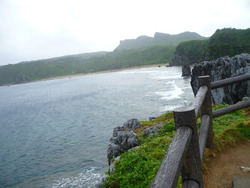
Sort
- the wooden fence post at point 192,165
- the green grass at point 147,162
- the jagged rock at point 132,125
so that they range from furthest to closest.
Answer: the jagged rock at point 132,125 → the green grass at point 147,162 → the wooden fence post at point 192,165

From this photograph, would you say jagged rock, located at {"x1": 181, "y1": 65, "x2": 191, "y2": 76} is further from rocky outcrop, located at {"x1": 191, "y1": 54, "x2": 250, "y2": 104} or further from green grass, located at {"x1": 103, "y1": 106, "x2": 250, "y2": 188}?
green grass, located at {"x1": 103, "y1": 106, "x2": 250, "y2": 188}

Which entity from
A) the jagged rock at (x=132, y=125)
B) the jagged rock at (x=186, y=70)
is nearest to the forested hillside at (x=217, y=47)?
the jagged rock at (x=186, y=70)

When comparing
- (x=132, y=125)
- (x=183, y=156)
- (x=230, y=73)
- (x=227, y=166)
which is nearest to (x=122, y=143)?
(x=132, y=125)

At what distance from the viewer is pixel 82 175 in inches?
659

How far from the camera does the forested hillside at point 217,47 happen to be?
72.7 metres

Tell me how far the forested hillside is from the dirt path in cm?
7342

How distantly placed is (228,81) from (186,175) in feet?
12.8

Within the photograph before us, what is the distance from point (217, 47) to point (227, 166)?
81274mm

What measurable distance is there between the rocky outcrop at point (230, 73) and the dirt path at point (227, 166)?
59.8 feet

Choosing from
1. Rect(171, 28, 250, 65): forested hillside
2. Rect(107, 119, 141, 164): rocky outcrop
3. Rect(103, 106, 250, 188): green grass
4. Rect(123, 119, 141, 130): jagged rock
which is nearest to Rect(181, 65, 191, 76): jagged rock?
Rect(171, 28, 250, 65): forested hillside

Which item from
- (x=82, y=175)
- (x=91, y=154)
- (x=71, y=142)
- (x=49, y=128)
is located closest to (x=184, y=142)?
(x=82, y=175)

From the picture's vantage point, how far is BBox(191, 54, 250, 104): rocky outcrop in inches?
928

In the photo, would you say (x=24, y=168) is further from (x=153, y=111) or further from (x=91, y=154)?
(x=153, y=111)

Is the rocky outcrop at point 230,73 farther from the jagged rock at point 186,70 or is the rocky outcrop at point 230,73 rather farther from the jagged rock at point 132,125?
the jagged rock at point 186,70
